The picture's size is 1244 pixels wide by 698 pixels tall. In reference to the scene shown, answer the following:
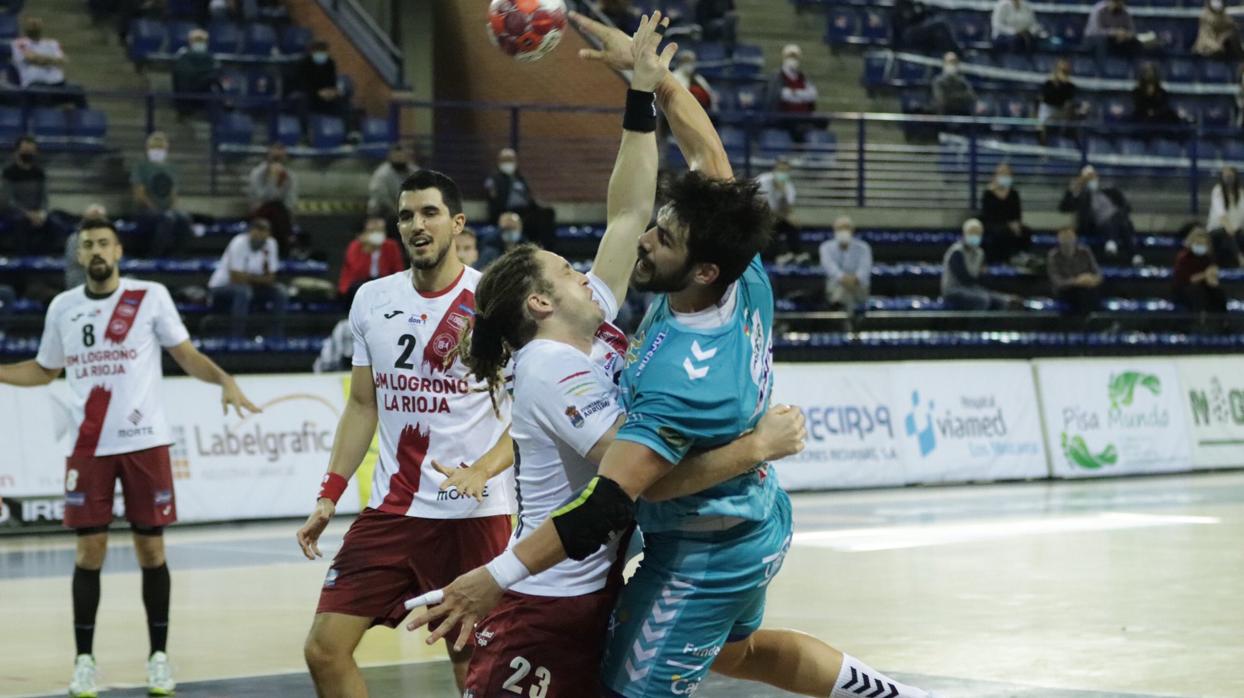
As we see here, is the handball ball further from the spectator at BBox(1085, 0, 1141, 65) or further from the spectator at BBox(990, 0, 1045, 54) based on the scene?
the spectator at BBox(1085, 0, 1141, 65)

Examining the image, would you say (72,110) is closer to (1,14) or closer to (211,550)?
(1,14)

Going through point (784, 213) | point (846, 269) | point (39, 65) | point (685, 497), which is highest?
point (39, 65)

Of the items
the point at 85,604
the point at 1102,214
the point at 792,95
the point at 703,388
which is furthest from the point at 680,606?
the point at 1102,214

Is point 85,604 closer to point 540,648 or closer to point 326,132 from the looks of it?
point 540,648

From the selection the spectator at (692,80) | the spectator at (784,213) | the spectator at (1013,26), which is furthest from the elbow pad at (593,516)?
the spectator at (1013,26)

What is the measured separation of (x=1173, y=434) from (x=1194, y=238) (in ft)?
13.7

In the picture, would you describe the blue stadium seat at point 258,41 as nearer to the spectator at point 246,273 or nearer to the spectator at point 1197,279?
the spectator at point 246,273

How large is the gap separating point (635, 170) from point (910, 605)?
609cm

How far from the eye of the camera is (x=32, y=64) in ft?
71.3

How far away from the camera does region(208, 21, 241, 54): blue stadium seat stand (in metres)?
24.8

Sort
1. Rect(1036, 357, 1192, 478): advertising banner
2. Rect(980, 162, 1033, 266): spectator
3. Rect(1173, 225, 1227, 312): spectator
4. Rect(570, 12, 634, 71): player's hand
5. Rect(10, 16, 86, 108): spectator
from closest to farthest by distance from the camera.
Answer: Rect(570, 12, 634, 71): player's hand < Rect(1036, 357, 1192, 478): advertising banner < Rect(10, 16, 86, 108): spectator < Rect(1173, 225, 1227, 312): spectator < Rect(980, 162, 1033, 266): spectator

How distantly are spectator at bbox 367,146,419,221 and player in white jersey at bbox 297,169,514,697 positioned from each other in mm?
13909

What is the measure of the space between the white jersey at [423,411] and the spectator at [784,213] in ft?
54.0

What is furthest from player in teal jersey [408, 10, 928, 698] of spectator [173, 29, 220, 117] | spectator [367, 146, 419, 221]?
spectator [173, 29, 220, 117]
